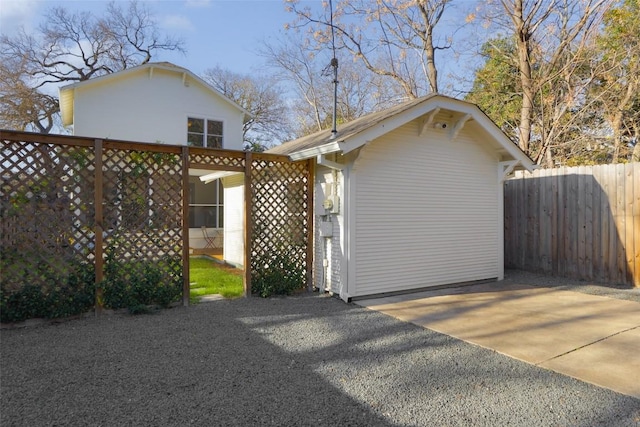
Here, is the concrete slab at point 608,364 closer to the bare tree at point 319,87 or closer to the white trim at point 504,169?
the white trim at point 504,169

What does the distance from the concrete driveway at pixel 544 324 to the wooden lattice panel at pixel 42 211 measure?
4167 mm

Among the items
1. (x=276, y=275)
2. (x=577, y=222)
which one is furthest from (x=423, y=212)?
(x=577, y=222)

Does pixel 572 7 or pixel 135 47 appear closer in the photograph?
pixel 572 7

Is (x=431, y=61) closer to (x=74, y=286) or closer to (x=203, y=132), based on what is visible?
(x=203, y=132)

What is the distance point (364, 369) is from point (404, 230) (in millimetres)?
3456

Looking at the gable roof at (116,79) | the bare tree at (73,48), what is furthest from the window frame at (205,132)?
the bare tree at (73,48)

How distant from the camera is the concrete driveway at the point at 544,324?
12.0 ft

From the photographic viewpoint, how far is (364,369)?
3598mm

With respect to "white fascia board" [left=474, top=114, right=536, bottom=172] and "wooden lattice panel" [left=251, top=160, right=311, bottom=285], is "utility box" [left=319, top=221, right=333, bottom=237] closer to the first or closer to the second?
"wooden lattice panel" [left=251, top=160, right=311, bottom=285]

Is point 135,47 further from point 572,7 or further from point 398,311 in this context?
point 398,311

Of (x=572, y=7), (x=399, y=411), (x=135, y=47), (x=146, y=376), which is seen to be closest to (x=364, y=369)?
(x=399, y=411)

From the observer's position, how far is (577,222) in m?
7.64

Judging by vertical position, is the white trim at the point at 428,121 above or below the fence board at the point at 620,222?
above

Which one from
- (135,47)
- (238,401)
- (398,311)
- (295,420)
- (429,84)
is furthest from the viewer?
(135,47)
